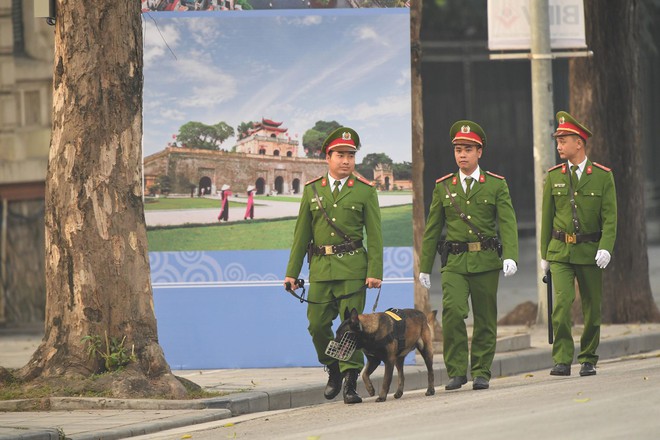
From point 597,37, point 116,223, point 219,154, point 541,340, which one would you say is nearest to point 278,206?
point 219,154

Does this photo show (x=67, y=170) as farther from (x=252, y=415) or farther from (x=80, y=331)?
(x=252, y=415)

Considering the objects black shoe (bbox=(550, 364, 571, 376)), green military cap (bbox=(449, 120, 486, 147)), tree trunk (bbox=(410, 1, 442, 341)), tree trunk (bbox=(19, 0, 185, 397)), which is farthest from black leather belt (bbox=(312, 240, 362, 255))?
tree trunk (bbox=(410, 1, 442, 341))

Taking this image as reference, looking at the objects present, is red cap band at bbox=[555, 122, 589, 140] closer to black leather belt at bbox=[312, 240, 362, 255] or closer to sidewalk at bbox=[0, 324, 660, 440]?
black leather belt at bbox=[312, 240, 362, 255]

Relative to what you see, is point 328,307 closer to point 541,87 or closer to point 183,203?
point 183,203

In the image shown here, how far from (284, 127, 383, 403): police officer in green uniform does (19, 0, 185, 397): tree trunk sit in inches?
49.3

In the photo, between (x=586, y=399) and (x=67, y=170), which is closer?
(x=586, y=399)

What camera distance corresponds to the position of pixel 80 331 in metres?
11.6

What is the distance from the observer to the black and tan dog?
34.7 feet

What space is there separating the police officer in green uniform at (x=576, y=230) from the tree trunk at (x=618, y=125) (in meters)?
5.42

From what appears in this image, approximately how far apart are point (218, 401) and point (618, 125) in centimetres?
771

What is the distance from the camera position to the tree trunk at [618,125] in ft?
56.5

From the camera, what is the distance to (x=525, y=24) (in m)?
16.1

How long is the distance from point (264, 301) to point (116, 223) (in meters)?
2.26

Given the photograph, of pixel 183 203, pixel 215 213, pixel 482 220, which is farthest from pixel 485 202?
pixel 183 203
